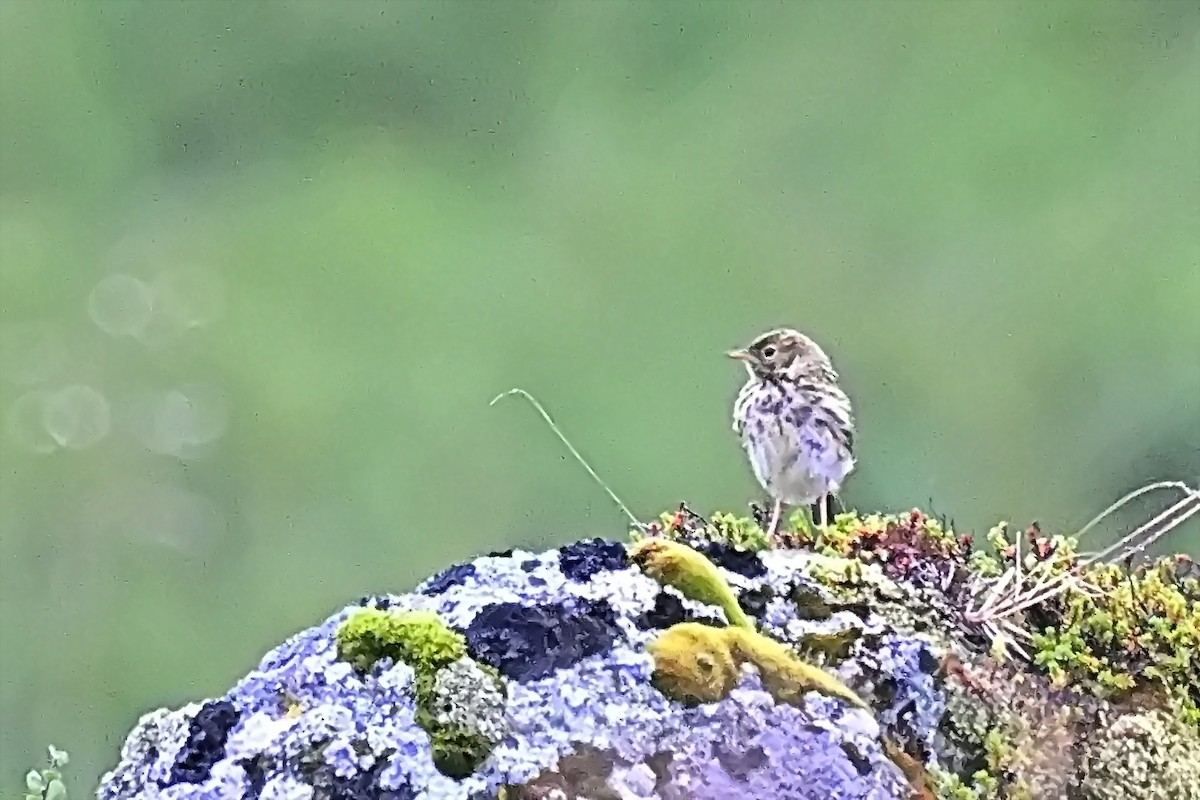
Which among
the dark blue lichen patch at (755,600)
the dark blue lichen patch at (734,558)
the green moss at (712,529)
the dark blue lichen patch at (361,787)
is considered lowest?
the dark blue lichen patch at (361,787)

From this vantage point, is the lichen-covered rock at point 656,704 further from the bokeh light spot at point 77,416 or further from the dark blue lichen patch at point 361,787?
the bokeh light spot at point 77,416

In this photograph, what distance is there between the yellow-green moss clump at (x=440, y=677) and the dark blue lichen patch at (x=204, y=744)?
97mm

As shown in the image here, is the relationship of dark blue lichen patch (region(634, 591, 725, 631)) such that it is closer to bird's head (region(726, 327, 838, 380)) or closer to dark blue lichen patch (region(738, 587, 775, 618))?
dark blue lichen patch (region(738, 587, 775, 618))

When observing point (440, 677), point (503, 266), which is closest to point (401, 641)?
point (440, 677)

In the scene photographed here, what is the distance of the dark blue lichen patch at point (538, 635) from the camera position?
898 millimetres

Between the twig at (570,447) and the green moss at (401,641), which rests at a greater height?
the twig at (570,447)

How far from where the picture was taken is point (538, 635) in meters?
0.92

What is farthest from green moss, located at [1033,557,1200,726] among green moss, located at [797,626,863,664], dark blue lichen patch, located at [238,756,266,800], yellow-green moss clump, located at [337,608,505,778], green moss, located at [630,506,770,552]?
dark blue lichen patch, located at [238,756,266,800]

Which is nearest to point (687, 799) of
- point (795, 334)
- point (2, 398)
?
point (795, 334)

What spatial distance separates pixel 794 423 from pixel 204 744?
740 mm

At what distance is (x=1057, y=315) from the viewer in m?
1.81

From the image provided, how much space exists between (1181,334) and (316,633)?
142 cm

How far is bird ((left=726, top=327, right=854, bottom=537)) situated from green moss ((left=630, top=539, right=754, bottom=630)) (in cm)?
33

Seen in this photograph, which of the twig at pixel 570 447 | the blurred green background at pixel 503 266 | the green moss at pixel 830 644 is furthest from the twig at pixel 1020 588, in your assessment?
the blurred green background at pixel 503 266
